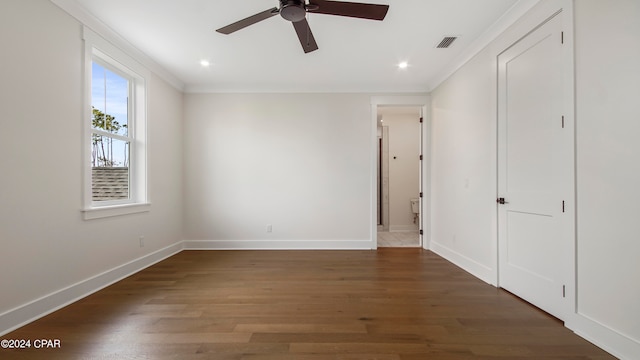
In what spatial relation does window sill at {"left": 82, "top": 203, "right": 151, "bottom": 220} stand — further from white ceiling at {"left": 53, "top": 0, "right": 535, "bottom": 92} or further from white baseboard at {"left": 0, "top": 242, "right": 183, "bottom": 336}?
white ceiling at {"left": 53, "top": 0, "right": 535, "bottom": 92}

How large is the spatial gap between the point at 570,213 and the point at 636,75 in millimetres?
928

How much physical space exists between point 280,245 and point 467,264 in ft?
8.88

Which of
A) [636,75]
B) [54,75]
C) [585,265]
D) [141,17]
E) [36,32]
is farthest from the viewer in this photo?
[141,17]

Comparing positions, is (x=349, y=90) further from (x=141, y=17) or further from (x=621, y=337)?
(x=621, y=337)

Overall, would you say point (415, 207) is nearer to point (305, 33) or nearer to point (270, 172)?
point (270, 172)

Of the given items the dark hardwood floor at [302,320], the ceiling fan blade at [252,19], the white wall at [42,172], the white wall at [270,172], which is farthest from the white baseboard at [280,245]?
the ceiling fan blade at [252,19]

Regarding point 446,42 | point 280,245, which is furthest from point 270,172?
point 446,42

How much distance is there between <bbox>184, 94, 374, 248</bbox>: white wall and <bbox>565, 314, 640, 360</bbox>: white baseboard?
2685 millimetres

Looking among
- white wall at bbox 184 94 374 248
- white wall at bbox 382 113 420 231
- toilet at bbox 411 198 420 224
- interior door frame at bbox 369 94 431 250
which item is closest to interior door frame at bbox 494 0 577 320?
interior door frame at bbox 369 94 431 250

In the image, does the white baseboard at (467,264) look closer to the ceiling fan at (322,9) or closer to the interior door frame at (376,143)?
the interior door frame at (376,143)

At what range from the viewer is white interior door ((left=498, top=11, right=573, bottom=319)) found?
199 cm

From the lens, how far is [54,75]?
7.21 ft

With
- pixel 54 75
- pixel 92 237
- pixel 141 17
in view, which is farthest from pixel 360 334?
pixel 141 17

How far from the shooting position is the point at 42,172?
82.4 inches
